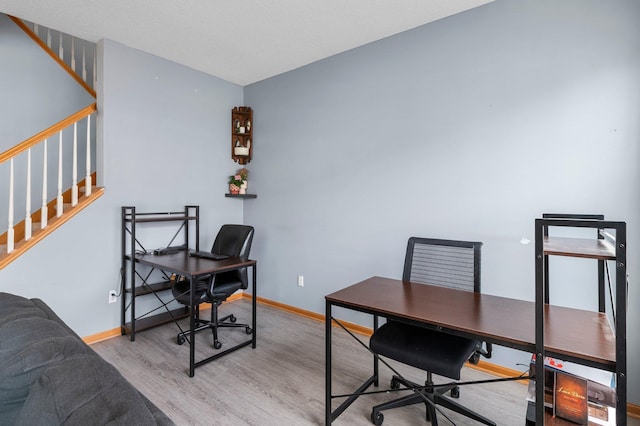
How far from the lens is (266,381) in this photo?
2180mm

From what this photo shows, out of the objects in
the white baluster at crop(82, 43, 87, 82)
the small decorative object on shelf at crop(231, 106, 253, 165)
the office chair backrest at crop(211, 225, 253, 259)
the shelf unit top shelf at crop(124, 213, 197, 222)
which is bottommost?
the office chair backrest at crop(211, 225, 253, 259)

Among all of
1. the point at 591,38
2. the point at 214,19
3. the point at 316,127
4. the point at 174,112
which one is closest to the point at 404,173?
the point at 316,127

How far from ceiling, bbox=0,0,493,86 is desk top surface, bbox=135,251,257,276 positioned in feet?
6.40

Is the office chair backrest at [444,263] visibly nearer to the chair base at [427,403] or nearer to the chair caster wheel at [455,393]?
the chair base at [427,403]

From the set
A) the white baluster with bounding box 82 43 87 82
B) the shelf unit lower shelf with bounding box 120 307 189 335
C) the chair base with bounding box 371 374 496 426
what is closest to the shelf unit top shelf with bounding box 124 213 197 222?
the shelf unit lower shelf with bounding box 120 307 189 335

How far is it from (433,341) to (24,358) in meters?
1.62

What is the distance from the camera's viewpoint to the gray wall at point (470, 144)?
6.26 feet

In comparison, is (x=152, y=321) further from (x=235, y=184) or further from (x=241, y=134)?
(x=241, y=134)

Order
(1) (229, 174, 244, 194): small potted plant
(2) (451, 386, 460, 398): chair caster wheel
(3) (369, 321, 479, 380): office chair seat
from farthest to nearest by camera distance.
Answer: (1) (229, 174, 244, 194): small potted plant, (2) (451, 386, 460, 398): chair caster wheel, (3) (369, 321, 479, 380): office chair seat

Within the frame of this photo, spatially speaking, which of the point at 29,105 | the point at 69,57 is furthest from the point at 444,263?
the point at 69,57

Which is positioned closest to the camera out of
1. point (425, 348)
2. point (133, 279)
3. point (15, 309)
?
point (15, 309)

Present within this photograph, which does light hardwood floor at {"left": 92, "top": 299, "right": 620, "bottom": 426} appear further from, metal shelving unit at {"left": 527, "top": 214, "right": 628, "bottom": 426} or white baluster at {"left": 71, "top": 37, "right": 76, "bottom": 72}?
white baluster at {"left": 71, "top": 37, "right": 76, "bottom": 72}

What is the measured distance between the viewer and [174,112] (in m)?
3.32

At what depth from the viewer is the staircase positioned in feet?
7.86
